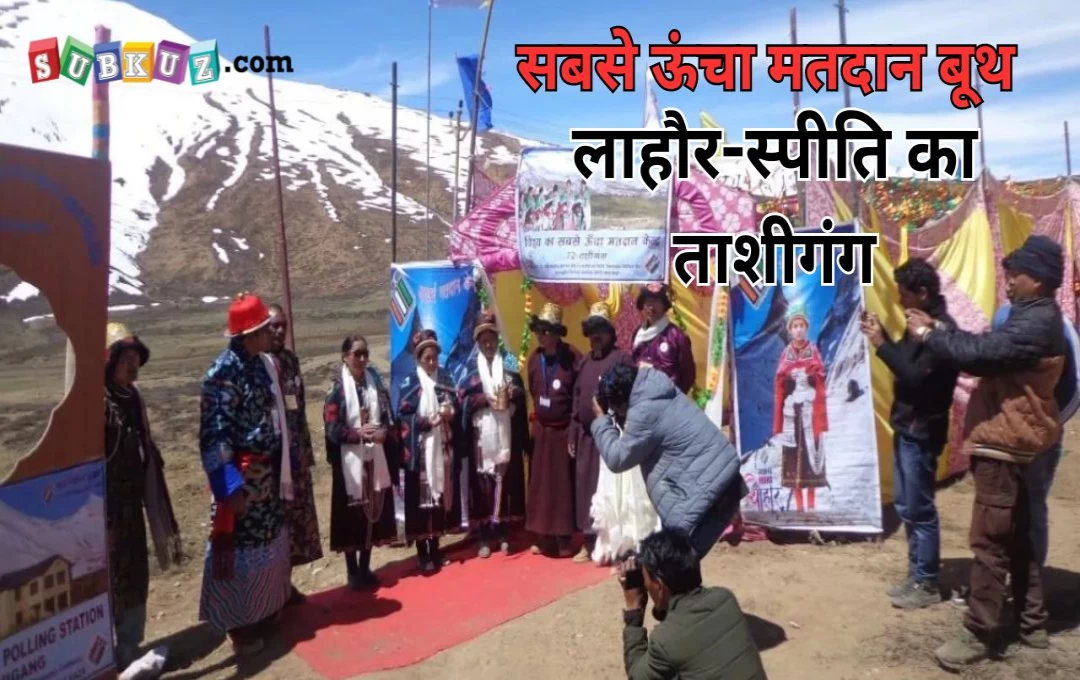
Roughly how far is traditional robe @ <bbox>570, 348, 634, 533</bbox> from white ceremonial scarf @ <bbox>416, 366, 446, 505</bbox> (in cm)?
84

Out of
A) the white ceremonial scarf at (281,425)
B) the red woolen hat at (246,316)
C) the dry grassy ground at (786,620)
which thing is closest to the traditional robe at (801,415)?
the dry grassy ground at (786,620)

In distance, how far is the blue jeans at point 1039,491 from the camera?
11.8 ft

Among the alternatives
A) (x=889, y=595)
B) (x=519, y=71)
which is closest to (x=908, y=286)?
(x=889, y=595)

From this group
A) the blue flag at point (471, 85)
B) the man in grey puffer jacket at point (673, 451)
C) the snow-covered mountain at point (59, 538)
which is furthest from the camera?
the blue flag at point (471, 85)

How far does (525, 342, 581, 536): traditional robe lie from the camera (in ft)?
17.3

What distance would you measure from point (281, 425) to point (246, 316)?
583 millimetres

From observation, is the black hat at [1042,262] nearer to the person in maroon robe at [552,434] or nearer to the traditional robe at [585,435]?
the traditional robe at [585,435]

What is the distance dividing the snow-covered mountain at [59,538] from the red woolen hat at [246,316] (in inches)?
37.4

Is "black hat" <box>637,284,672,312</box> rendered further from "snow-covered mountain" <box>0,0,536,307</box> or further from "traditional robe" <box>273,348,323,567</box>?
"snow-covered mountain" <box>0,0,536,307</box>

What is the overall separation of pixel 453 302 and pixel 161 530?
256 centimetres

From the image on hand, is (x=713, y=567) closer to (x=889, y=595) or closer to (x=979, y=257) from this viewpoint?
(x=889, y=595)

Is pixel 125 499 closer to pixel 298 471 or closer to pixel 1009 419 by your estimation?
pixel 298 471

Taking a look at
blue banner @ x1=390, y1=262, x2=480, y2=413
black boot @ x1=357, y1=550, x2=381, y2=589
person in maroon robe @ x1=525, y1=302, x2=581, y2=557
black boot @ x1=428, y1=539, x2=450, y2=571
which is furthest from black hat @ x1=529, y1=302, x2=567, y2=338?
black boot @ x1=357, y1=550, x2=381, y2=589

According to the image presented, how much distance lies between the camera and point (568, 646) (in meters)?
4.11
